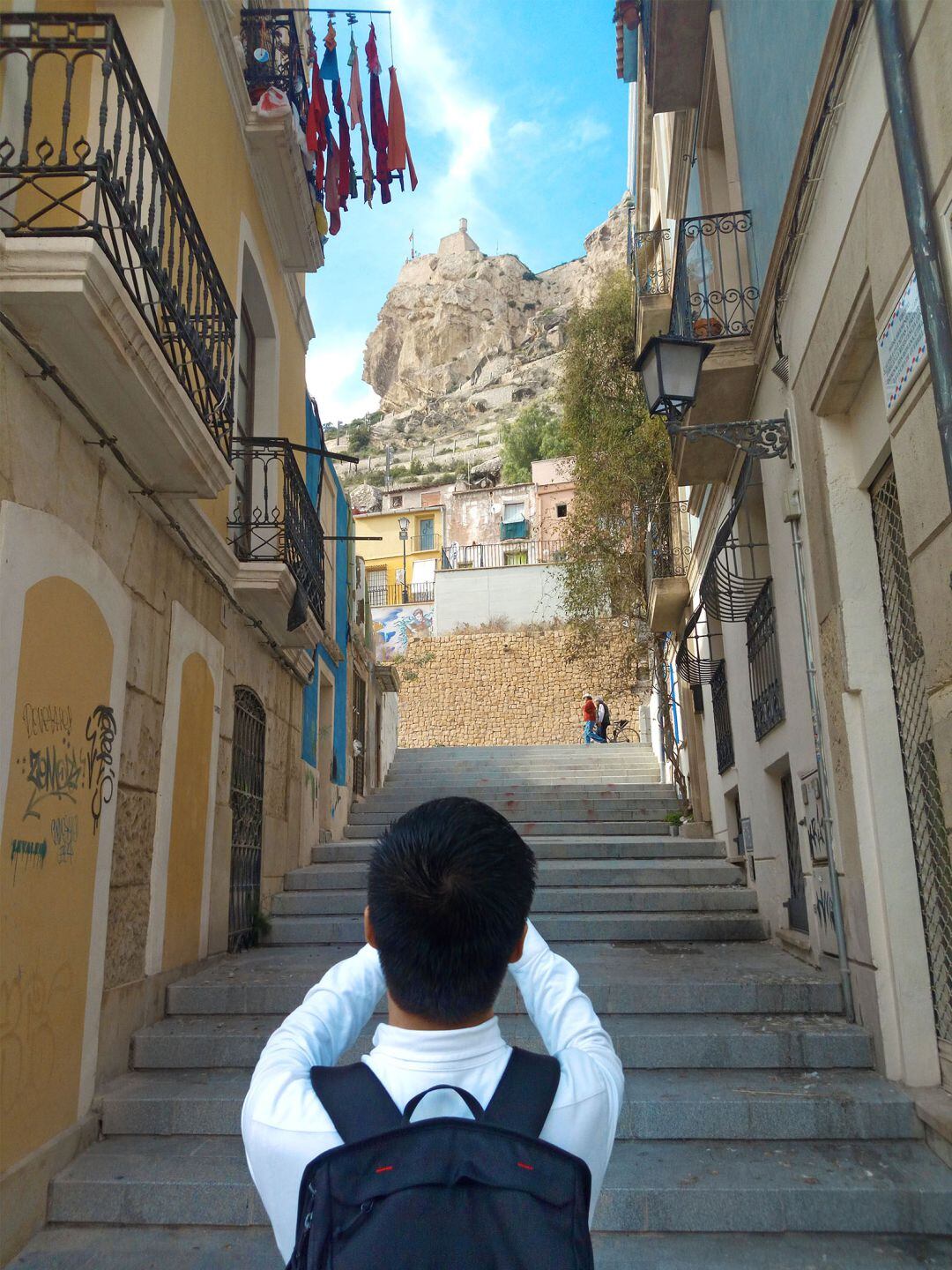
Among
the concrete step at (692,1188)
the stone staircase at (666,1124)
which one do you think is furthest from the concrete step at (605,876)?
the concrete step at (692,1188)

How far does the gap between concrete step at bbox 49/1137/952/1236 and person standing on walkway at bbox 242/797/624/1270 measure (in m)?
2.60

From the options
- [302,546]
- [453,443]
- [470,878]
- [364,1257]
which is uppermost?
[453,443]

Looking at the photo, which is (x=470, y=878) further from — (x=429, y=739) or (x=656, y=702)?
(x=429, y=739)

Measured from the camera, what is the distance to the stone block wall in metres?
25.2

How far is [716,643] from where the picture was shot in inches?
390

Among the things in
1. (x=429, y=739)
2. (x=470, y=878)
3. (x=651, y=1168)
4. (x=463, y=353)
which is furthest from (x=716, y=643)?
(x=463, y=353)

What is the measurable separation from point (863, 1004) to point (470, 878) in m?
4.11

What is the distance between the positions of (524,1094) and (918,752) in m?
3.68

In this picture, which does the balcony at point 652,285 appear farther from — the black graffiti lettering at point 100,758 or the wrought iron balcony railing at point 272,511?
the black graffiti lettering at point 100,758

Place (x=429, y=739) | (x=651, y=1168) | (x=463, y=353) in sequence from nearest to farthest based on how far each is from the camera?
(x=651, y=1168), (x=429, y=739), (x=463, y=353)

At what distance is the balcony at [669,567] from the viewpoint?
39.2ft

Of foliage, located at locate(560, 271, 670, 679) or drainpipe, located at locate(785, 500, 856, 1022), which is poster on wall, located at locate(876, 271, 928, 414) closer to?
drainpipe, located at locate(785, 500, 856, 1022)

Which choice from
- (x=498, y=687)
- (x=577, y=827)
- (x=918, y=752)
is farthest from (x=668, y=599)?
(x=498, y=687)

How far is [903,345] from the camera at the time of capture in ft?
11.3
